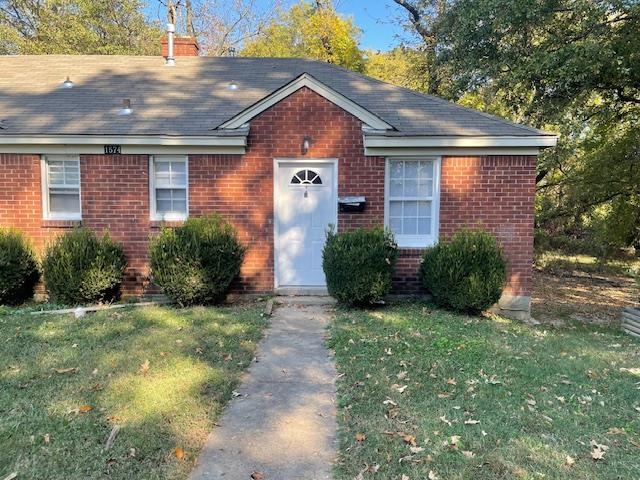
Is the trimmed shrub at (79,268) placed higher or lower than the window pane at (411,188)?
lower

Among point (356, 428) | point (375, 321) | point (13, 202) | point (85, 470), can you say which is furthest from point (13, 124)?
point (356, 428)

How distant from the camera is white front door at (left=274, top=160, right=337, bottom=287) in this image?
9000 millimetres

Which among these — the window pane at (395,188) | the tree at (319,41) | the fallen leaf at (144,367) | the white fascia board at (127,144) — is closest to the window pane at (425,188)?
→ the window pane at (395,188)

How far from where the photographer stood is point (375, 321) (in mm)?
7121

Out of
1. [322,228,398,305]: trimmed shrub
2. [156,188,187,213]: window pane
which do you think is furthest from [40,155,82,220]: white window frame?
[322,228,398,305]: trimmed shrub

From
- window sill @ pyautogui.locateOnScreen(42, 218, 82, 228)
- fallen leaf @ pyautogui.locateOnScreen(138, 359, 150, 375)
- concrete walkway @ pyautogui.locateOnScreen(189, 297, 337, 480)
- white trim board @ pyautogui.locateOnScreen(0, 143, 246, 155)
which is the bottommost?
concrete walkway @ pyautogui.locateOnScreen(189, 297, 337, 480)

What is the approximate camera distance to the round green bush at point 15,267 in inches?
320

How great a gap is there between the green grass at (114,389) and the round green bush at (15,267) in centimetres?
123

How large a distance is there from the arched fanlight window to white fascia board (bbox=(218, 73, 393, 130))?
1.27 metres

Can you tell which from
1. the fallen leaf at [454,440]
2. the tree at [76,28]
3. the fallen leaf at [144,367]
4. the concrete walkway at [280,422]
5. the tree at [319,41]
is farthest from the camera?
the tree at [319,41]

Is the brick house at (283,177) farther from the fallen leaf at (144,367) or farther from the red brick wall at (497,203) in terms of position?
the fallen leaf at (144,367)

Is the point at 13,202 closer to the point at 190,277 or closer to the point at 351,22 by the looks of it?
the point at 190,277

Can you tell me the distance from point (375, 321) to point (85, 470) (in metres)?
4.61

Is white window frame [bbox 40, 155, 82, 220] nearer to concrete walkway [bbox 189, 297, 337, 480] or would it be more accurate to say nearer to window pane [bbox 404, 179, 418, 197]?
concrete walkway [bbox 189, 297, 337, 480]
